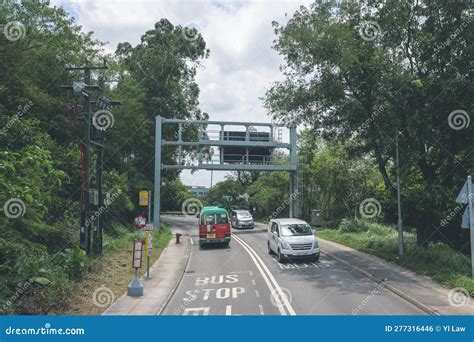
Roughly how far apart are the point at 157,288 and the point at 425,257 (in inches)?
406

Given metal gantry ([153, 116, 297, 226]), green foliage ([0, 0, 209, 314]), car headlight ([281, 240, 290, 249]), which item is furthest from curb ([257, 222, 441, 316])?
metal gantry ([153, 116, 297, 226])

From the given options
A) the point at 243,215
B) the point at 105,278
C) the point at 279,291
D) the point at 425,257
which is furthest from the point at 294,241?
the point at 243,215

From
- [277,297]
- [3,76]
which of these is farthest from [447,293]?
[3,76]

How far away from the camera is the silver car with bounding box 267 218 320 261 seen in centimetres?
1830

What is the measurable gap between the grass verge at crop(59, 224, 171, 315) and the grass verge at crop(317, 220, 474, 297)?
1013 centimetres

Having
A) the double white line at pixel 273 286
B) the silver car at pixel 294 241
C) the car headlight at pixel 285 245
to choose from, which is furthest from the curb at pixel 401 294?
the double white line at pixel 273 286

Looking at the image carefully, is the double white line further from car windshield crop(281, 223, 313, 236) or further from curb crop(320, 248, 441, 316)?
curb crop(320, 248, 441, 316)

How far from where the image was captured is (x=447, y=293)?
12.3 meters

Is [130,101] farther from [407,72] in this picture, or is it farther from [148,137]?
[407,72]

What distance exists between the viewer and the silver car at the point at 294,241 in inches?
720

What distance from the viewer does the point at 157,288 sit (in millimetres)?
14031

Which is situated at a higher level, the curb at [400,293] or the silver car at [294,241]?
the silver car at [294,241]

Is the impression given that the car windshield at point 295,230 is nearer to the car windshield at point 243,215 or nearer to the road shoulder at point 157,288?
the road shoulder at point 157,288

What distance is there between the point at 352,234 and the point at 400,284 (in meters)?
14.2
